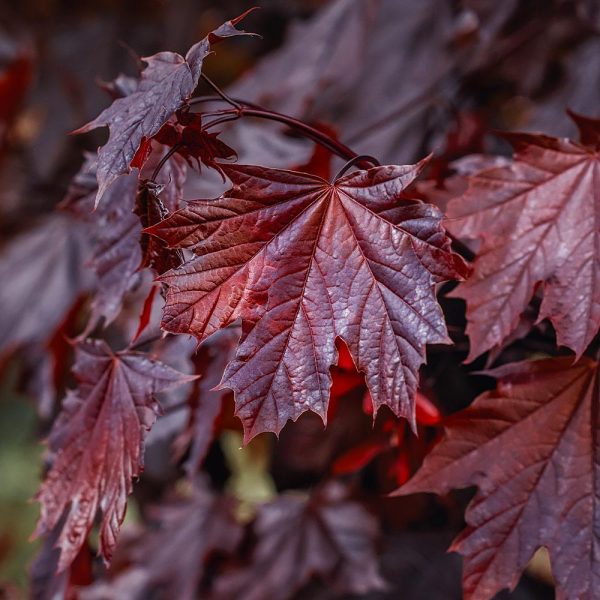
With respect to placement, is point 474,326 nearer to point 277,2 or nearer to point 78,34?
point 277,2

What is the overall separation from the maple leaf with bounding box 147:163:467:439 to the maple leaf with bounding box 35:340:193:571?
4.3 inches

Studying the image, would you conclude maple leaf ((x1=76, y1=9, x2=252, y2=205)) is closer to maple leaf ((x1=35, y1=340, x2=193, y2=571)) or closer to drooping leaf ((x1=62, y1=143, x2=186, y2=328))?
drooping leaf ((x1=62, y1=143, x2=186, y2=328))

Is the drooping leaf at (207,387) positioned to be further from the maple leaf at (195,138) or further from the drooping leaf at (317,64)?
the drooping leaf at (317,64)

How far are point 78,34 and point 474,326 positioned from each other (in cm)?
177

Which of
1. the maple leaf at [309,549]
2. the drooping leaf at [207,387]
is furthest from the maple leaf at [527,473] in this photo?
the maple leaf at [309,549]

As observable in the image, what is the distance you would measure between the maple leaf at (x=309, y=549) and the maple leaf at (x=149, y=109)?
740mm

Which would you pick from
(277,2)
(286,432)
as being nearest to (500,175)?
(286,432)

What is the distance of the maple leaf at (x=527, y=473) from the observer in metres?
0.67

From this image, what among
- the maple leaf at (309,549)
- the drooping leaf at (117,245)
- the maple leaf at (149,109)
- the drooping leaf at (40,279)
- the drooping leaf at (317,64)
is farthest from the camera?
the drooping leaf at (40,279)

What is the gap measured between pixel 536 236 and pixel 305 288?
0.24 m

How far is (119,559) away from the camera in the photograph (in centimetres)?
133

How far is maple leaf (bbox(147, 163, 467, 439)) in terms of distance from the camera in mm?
610

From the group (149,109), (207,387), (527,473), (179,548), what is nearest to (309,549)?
(179,548)

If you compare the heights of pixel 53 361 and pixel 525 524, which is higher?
pixel 53 361
